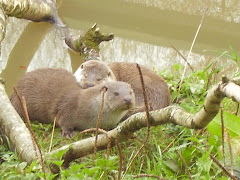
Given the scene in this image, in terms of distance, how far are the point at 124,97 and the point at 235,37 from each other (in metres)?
4.69

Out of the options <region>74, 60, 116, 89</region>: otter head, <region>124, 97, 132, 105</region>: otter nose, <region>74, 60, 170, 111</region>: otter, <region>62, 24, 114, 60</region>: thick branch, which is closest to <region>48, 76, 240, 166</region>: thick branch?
<region>124, 97, 132, 105</region>: otter nose

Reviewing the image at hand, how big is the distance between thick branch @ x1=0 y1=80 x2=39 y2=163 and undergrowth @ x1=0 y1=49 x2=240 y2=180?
7 centimetres

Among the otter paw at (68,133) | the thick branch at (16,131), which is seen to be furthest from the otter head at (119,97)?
the thick branch at (16,131)

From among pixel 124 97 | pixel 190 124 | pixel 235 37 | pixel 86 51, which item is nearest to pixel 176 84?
pixel 124 97

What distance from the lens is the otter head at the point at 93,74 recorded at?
4781mm

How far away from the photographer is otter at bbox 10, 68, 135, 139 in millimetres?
3803

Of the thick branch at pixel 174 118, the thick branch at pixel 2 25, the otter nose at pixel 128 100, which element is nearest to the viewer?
the thick branch at pixel 174 118

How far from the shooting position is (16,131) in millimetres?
3271

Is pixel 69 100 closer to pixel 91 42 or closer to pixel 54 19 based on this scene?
pixel 91 42

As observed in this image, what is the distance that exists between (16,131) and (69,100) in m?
0.83

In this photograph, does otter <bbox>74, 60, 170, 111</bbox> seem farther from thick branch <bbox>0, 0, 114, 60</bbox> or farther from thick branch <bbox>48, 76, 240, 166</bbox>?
thick branch <bbox>48, 76, 240, 166</bbox>

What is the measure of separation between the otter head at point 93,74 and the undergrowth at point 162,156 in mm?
818

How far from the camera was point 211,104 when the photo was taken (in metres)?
1.98

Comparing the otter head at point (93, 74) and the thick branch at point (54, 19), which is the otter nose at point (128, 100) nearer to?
the otter head at point (93, 74)
